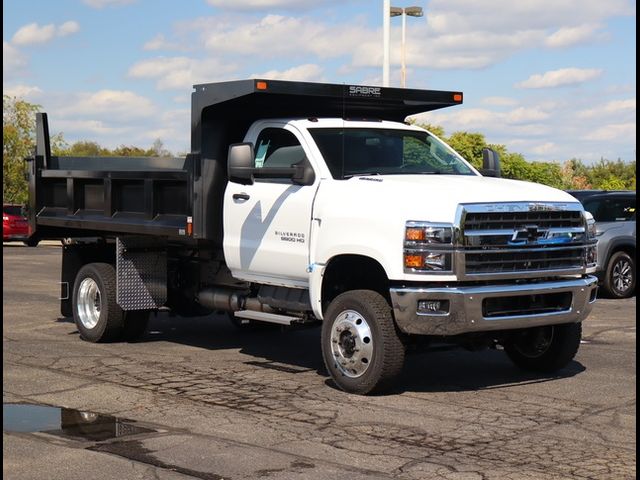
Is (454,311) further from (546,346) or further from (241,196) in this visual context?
(241,196)

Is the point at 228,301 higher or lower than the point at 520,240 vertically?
lower

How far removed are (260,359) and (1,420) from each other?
3658 millimetres

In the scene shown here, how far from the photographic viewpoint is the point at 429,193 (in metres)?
8.97

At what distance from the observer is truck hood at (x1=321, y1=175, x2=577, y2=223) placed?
879 cm

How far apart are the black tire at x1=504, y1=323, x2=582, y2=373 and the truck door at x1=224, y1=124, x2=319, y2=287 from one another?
2106mm

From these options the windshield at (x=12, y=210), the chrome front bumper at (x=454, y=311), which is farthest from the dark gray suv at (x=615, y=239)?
the windshield at (x=12, y=210)

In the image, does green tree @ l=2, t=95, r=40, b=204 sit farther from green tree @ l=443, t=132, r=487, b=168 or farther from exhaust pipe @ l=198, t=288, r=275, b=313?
exhaust pipe @ l=198, t=288, r=275, b=313

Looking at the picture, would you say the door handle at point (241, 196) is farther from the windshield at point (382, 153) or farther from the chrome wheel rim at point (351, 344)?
the chrome wheel rim at point (351, 344)

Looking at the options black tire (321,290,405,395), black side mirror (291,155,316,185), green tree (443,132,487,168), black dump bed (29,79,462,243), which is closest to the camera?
black tire (321,290,405,395)

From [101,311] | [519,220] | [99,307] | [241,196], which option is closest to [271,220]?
[241,196]

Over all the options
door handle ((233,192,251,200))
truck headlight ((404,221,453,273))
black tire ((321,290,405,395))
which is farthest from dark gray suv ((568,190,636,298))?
truck headlight ((404,221,453,273))

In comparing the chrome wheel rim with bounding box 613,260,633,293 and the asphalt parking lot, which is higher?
the chrome wheel rim with bounding box 613,260,633,293

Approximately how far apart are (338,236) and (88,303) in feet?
14.4

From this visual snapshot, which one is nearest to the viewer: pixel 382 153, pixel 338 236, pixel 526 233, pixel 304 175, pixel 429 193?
pixel 429 193
